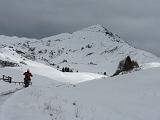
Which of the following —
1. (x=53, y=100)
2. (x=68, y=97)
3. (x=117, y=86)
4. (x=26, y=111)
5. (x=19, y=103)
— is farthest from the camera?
(x=117, y=86)

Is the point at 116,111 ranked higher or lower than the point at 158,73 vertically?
lower

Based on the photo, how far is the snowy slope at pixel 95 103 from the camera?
17.2 metres

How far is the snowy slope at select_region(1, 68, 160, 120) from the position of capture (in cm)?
1717

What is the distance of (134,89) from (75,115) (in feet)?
19.5

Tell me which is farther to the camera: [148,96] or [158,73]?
[158,73]

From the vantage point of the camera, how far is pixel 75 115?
1741 cm

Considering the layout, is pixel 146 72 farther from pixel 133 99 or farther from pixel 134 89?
pixel 133 99

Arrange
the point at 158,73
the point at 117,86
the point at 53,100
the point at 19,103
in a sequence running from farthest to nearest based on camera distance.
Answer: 1. the point at 158,73
2. the point at 117,86
3. the point at 53,100
4. the point at 19,103

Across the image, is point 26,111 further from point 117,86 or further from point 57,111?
point 117,86

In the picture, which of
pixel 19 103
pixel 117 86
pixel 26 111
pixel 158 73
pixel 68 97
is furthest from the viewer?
pixel 158 73

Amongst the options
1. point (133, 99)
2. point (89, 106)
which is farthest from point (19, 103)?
point (133, 99)

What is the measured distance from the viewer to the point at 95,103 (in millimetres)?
20328

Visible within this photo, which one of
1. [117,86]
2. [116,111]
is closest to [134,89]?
[117,86]

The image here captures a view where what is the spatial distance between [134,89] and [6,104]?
767 cm
